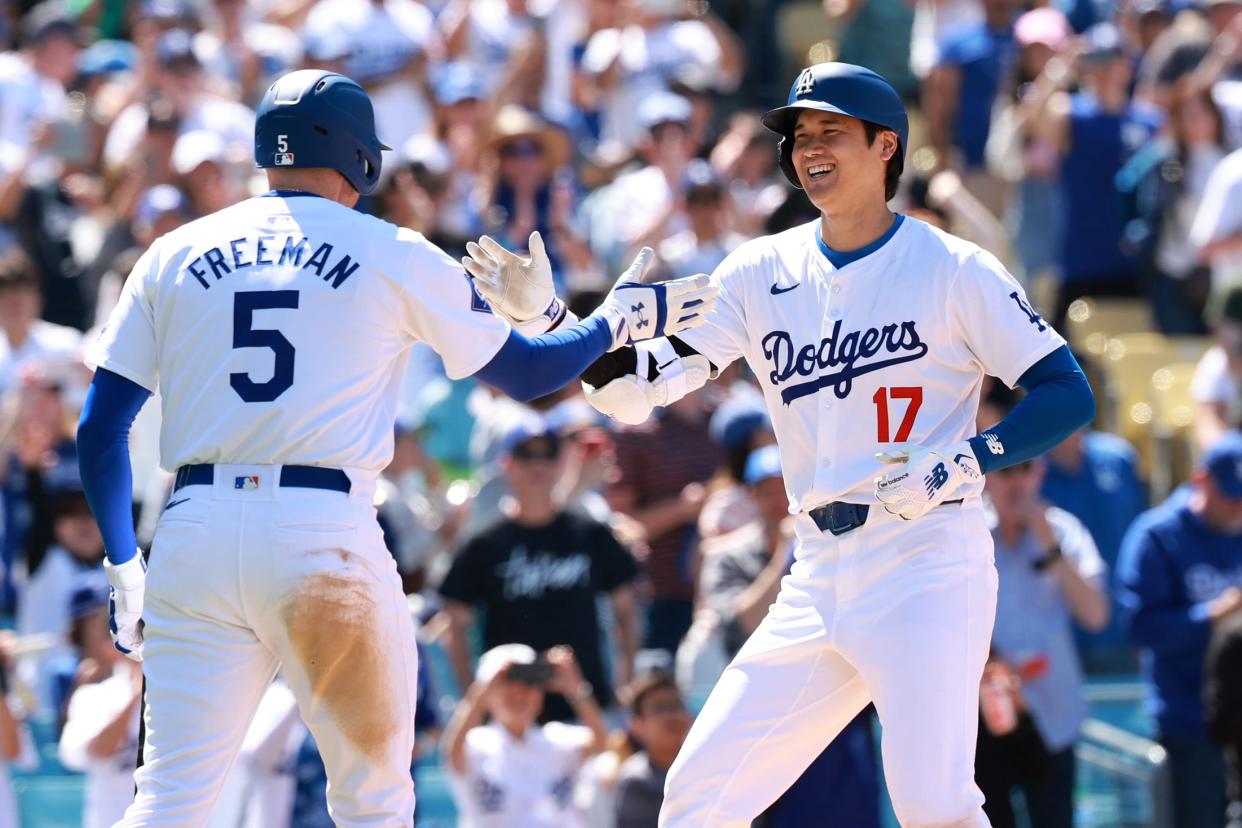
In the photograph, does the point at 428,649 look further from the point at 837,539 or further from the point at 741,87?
the point at 741,87

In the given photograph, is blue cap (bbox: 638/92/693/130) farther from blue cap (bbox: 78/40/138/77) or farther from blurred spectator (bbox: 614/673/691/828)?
blurred spectator (bbox: 614/673/691/828)

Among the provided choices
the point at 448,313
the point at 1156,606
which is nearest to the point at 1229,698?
the point at 1156,606

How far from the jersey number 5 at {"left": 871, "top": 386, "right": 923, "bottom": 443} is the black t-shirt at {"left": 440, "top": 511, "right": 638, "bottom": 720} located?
3362 mm

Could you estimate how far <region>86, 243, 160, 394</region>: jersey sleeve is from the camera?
5.21 meters

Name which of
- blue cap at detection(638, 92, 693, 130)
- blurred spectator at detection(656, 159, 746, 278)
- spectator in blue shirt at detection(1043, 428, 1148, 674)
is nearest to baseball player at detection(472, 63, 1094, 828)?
spectator in blue shirt at detection(1043, 428, 1148, 674)

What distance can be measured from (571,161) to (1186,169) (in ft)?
11.3

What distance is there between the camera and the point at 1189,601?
854 centimetres

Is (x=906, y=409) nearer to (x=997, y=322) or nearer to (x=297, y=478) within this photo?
(x=997, y=322)

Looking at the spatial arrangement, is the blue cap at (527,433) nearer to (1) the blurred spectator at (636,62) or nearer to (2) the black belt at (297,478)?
(2) the black belt at (297,478)

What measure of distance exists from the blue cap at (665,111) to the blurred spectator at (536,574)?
3.65 metres

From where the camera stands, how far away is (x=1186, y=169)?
1172cm

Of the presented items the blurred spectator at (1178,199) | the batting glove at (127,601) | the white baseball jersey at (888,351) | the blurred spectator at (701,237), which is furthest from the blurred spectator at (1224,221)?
the batting glove at (127,601)

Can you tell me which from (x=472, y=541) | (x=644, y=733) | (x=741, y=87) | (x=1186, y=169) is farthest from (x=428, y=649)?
(x=741, y=87)

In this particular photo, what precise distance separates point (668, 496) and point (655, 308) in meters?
3.95
